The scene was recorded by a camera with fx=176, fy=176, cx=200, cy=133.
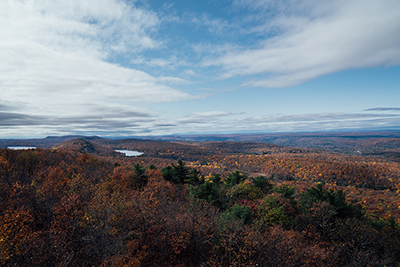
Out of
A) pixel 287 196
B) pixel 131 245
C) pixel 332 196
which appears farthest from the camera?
pixel 287 196

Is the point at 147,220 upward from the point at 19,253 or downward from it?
downward

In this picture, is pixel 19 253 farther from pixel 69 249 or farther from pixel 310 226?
pixel 310 226

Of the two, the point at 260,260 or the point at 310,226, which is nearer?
the point at 260,260

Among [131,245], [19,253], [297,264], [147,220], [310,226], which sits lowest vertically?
[310,226]

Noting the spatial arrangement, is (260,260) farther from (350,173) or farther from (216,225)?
(350,173)

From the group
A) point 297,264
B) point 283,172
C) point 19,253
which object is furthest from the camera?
point 283,172

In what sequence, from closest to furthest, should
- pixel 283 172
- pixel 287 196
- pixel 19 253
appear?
pixel 19 253 < pixel 287 196 < pixel 283 172

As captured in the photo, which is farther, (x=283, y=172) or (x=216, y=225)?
(x=283, y=172)

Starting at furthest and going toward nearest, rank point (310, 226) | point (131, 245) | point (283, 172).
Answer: point (283, 172)
point (310, 226)
point (131, 245)

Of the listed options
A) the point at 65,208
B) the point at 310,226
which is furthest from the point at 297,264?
the point at 65,208

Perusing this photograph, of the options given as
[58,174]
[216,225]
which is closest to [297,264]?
[216,225]
